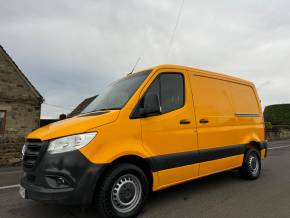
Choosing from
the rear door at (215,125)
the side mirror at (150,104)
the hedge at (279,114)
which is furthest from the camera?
the hedge at (279,114)

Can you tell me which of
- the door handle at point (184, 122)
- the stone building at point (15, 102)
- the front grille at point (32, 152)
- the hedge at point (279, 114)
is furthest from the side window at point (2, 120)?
the hedge at point (279, 114)

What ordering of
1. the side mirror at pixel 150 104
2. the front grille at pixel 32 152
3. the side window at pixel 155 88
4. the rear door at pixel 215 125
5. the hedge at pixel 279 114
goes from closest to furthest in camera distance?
the front grille at pixel 32 152, the side mirror at pixel 150 104, the side window at pixel 155 88, the rear door at pixel 215 125, the hedge at pixel 279 114

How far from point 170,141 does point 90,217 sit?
1602mm

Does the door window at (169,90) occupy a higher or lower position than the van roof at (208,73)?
lower

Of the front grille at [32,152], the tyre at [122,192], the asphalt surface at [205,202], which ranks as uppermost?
the front grille at [32,152]

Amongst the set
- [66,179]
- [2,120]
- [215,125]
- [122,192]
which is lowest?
[122,192]

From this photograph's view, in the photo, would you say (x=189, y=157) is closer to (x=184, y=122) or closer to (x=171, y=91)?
(x=184, y=122)

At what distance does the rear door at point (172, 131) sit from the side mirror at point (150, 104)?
146 mm

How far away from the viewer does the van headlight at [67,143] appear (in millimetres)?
3352

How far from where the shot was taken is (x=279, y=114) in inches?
1265

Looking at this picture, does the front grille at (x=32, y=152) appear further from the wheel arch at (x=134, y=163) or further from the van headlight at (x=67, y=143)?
the wheel arch at (x=134, y=163)

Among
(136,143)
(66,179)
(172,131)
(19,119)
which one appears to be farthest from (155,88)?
(19,119)

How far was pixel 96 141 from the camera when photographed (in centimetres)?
345

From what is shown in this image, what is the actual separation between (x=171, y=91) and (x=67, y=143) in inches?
75.9
